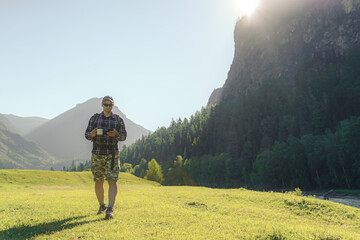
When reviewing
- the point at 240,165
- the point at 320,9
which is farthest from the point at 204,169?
the point at 320,9

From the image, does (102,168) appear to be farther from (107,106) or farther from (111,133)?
(107,106)

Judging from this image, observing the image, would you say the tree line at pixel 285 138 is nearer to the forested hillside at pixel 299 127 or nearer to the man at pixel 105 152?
the forested hillside at pixel 299 127

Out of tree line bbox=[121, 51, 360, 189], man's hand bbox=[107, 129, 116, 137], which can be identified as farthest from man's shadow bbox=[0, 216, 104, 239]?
tree line bbox=[121, 51, 360, 189]

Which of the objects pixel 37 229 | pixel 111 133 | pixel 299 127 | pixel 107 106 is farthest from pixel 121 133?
pixel 299 127

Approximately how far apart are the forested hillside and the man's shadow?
78.8 metres

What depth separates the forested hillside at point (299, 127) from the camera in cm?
8044

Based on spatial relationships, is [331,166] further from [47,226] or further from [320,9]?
[320,9]

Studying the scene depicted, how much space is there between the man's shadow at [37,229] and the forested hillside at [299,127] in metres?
78.8

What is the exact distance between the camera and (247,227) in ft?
25.8

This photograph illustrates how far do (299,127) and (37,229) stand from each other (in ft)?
417

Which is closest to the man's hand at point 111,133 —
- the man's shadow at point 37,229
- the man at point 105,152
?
the man at point 105,152

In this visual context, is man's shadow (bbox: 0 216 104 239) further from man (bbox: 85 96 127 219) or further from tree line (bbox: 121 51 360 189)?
tree line (bbox: 121 51 360 189)

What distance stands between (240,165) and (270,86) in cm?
6874

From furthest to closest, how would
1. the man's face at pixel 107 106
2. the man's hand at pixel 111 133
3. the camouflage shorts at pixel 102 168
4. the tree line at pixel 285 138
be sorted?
the tree line at pixel 285 138, the man's face at pixel 107 106, the camouflage shorts at pixel 102 168, the man's hand at pixel 111 133
